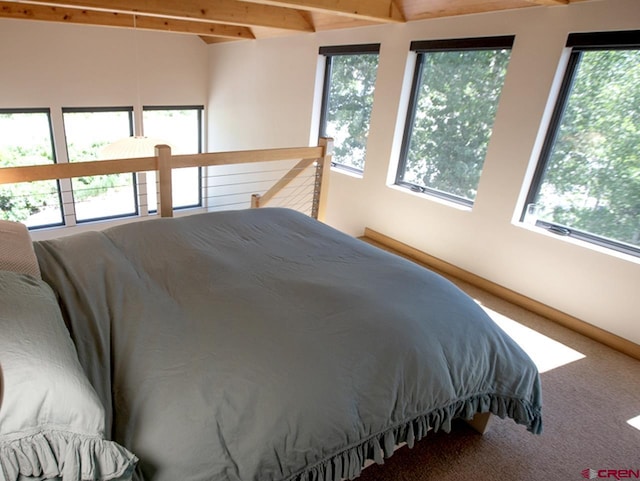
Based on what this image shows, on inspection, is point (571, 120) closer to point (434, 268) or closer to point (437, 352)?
point (434, 268)

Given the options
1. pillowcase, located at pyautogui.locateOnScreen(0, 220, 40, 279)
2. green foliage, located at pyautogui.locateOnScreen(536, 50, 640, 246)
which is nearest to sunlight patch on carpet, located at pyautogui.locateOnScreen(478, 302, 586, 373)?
green foliage, located at pyautogui.locateOnScreen(536, 50, 640, 246)

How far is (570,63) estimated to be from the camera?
2.51 m

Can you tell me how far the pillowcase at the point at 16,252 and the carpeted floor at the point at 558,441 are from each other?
4.52 ft

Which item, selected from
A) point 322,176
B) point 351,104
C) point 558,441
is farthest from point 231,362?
point 351,104

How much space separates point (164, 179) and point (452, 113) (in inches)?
92.5

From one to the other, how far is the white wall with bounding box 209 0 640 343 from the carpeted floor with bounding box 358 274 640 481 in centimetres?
51

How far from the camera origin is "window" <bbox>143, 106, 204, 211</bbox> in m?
5.65

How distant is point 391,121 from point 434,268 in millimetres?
1394

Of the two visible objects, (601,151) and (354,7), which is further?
(354,7)

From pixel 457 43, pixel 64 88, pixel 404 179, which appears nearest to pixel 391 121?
pixel 404 179

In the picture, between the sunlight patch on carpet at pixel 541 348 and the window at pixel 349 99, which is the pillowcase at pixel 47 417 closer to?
the sunlight patch on carpet at pixel 541 348

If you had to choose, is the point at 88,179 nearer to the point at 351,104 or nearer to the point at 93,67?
the point at 93,67

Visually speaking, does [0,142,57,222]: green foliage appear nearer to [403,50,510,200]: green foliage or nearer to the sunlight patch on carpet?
[403,50,510,200]: green foliage

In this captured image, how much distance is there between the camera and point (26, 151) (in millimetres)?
4773
